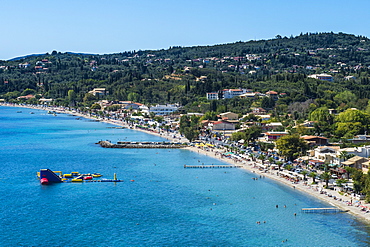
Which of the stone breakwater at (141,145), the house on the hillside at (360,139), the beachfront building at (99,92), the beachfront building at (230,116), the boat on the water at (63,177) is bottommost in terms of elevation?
the stone breakwater at (141,145)

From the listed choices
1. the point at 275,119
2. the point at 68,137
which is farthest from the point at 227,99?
the point at 68,137

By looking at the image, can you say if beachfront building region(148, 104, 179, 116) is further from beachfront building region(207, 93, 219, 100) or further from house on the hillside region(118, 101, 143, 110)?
house on the hillside region(118, 101, 143, 110)

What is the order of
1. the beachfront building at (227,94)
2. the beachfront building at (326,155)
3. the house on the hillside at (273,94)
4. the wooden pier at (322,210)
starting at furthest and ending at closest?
1. the beachfront building at (227,94)
2. the house on the hillside at (273,94)
3. the beachfront building at (326,155)
4. the wooden pier at (322,210)

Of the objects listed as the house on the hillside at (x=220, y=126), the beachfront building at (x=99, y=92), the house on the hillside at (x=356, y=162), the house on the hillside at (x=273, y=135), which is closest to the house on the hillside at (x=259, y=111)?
the house on the hillside at (x=220, y=126)

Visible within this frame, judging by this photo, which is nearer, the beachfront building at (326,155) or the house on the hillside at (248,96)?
the beachfront building at (326,155)

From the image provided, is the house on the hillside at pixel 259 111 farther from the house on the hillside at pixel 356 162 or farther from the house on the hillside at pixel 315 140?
the house on the hillside at pixel 356 162

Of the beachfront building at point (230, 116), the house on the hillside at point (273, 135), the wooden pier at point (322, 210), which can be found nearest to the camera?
the wooden pier at point (322, 210)

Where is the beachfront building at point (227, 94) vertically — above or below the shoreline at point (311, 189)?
above

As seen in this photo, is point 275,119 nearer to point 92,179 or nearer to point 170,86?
point 92,179
